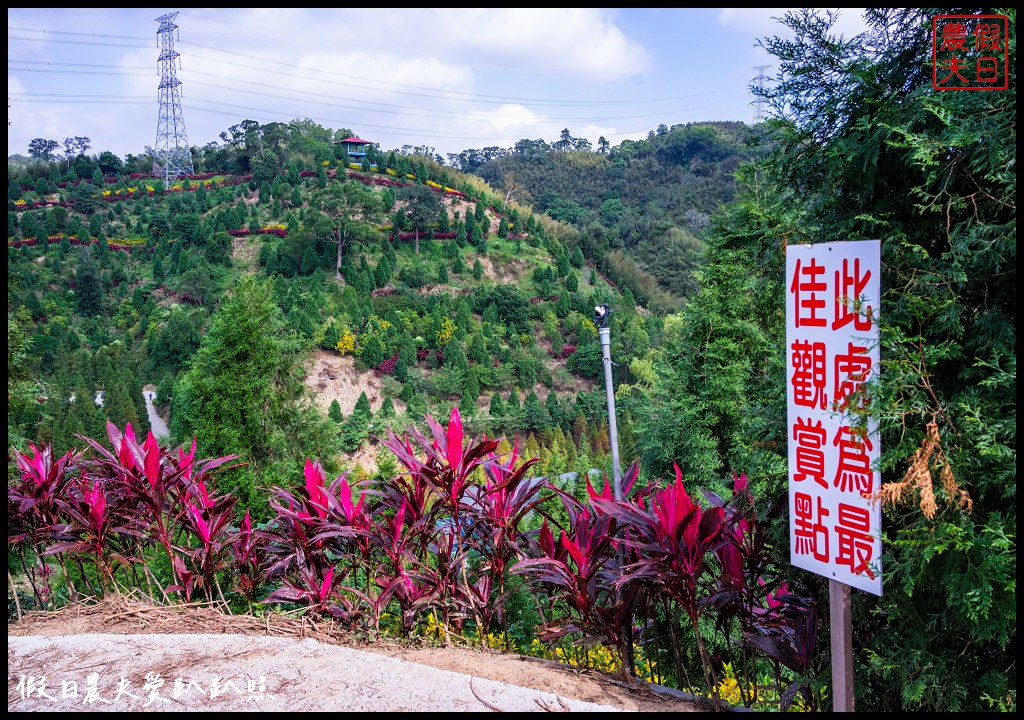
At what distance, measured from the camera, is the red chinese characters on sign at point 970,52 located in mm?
1286

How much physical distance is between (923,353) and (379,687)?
1404 mm

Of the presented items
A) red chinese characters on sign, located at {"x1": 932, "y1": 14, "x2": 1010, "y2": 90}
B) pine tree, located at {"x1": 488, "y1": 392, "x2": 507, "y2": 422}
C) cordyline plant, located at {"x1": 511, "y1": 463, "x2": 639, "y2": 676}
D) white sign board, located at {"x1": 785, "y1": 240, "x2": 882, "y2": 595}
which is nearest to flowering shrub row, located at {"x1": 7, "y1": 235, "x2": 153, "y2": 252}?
pine tree, located at {"x1": 488, "y1": 392, "x2": 507, "y2": 422}

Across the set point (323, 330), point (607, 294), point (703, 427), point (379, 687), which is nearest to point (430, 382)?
point (323, 330)

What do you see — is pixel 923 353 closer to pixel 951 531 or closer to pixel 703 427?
pixel 951 531

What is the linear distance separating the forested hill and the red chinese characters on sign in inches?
905

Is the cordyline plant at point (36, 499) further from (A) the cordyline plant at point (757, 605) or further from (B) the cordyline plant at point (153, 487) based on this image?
(A) the cordyline plant at point (757, 605)

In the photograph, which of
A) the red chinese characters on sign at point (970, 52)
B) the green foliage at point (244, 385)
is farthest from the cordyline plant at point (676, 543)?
the green foliage at point (244, 385)

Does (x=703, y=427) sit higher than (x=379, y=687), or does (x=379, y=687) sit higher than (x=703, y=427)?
(x=379, y=687)

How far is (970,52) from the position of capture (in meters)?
1.34

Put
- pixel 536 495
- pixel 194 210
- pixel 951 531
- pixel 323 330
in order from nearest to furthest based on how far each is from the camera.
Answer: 1. pixel 951 531
2. pixel 536 495
3. pixel 323 330
4. pixel 194 210

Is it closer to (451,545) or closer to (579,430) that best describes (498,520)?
(451,545)

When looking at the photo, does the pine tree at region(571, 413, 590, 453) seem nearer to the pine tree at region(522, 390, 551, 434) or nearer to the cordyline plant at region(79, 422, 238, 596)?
the pine tree at region(522, 390, 551, 434)

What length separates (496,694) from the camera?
1.55 meters

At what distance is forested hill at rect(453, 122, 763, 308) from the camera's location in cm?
2659
